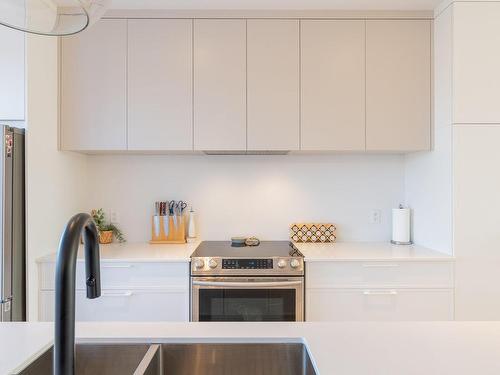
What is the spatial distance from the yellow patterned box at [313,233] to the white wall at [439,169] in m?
0.59

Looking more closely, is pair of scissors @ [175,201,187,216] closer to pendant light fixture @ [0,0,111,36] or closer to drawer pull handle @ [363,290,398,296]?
drawer pull handle @ [363,290,398,296]

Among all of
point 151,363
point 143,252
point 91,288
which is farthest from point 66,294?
point 143,252

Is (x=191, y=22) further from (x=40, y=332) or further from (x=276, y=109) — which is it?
(x=40, y=332)

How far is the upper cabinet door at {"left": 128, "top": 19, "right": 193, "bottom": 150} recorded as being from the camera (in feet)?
8.29

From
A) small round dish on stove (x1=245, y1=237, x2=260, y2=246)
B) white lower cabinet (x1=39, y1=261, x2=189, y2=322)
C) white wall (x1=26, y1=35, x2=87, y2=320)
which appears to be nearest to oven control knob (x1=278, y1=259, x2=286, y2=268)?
small round dish on stove (x1=245, y1=237, x2=260, y2=246)

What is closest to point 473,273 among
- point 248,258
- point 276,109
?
point 248,258

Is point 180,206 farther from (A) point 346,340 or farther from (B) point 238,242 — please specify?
(A) point 346,340

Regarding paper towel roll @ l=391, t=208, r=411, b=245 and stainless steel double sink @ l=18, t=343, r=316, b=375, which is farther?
paper towel roll @ l=391, t=208, r=411, b=245

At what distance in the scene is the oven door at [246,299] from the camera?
2.27 metres

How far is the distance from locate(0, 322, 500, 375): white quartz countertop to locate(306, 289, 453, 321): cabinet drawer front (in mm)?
1094

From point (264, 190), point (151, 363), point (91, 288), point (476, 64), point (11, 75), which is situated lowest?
point (151, 363)

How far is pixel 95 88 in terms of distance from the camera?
8.29 feet

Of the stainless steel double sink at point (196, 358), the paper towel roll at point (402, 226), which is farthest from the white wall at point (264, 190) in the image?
the stainless steel double sink at point (196, 358)

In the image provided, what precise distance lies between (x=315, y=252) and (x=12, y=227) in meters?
1.74
